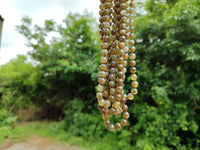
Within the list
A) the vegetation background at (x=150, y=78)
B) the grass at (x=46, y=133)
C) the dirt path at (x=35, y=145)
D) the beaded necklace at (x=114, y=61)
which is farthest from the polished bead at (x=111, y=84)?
the grass at (x=46, y=133)

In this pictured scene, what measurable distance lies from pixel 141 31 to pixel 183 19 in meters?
0.41

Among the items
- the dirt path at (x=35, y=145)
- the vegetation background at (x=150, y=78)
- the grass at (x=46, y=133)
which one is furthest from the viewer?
the grass at (x=46, y=133)

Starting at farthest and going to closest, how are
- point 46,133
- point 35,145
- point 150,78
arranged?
1. point 46,133
2. point 35,145
3. point 150,78

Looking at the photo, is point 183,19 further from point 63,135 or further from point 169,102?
point 63,135

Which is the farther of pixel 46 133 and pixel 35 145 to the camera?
pixel 46 133

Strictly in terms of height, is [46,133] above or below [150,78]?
below

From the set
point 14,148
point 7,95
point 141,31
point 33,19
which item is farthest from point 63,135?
point 141,31

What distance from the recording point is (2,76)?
118 centimetres

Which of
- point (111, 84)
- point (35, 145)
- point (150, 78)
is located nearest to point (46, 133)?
point (35, 145)

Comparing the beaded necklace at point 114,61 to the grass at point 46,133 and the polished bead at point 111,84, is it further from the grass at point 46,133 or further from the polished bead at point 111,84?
the grass at point 46,133

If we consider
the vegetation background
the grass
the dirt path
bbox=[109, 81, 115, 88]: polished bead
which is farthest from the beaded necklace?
the grass

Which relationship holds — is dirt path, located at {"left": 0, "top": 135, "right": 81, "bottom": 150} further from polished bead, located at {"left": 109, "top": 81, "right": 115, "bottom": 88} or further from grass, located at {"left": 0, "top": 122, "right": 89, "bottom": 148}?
polished bead, located at {"left": 109, "top": 81, "right": 115, "bottom": 88}

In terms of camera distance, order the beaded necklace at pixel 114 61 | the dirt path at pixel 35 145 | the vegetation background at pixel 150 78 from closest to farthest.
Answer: the beaded necklace at pixel 114 61 < the dirt path at pixel 35 145 < the vegetation background at pixel 150 78

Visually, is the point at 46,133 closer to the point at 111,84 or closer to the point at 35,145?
the point at 35,145
